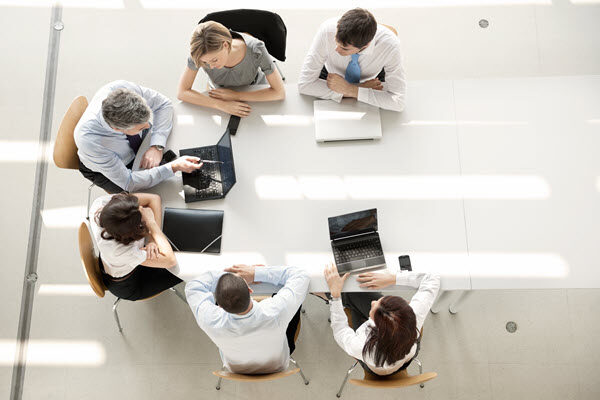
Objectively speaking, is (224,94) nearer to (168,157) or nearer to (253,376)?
(168,157)

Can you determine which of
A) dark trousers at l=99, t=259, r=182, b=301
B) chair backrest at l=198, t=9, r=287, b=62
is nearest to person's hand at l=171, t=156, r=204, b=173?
dark trousers at l=99, t=259, r=182, b=301

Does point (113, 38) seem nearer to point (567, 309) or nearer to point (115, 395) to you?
point (115, 395)

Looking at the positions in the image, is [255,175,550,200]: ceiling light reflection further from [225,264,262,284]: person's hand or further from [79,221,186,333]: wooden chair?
[79,221,186,333]: wooden chair

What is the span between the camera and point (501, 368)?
2842 mm

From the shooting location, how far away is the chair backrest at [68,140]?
7.59ft

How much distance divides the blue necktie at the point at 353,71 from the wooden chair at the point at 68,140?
1404 mm

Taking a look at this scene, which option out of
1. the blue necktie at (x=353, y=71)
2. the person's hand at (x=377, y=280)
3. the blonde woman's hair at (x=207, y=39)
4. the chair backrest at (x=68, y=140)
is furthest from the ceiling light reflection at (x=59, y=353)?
the blue necktie at (x=353, y=71)

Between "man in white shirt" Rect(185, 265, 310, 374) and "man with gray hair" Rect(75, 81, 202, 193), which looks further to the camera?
"man with gray hair" Rect(75, 81, 202, 193)

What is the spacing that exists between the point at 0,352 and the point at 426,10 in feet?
12.4

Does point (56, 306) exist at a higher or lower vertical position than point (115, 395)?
higher

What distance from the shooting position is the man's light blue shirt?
2229 mm

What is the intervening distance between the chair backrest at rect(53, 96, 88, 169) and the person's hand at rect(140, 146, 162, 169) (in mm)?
376

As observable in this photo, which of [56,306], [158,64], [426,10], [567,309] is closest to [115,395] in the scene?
[56,306]

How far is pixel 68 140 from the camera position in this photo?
2.36 metres
